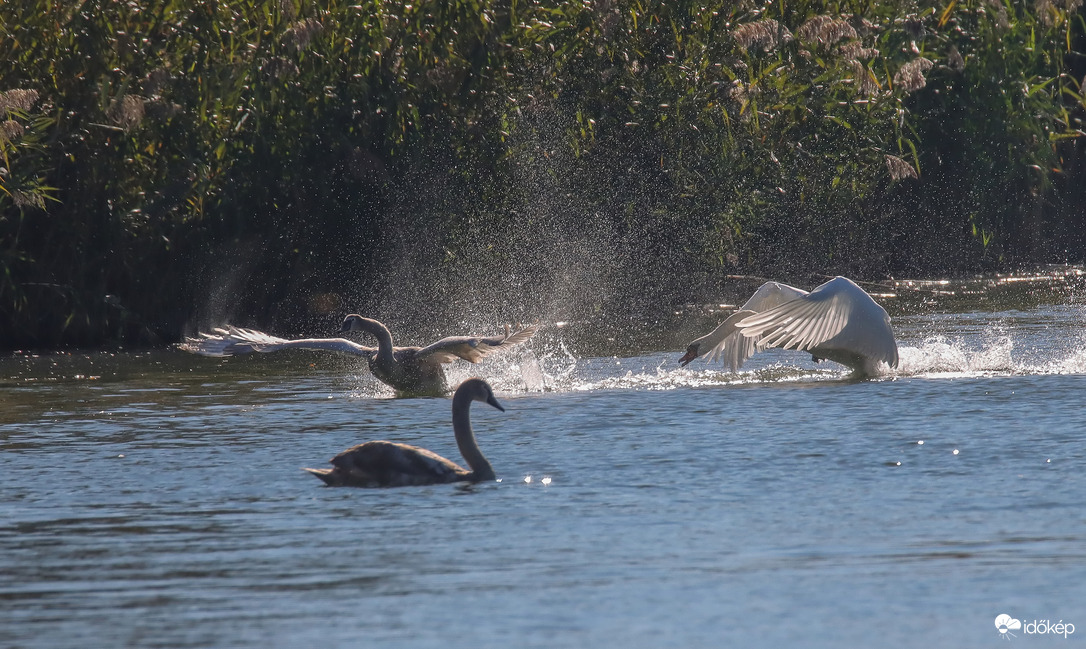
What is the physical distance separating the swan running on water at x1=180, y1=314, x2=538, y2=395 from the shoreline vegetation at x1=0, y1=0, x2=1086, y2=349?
420 centimetres

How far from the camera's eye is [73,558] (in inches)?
291

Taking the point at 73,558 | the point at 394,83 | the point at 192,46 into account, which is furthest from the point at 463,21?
the point at 73,558

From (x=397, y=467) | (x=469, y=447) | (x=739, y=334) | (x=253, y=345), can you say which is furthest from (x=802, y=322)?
(x=397, y=467)

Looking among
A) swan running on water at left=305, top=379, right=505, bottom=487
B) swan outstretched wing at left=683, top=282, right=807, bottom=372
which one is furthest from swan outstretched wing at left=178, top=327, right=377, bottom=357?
swan running on water at left=305, top=379, right=505, bottom=487

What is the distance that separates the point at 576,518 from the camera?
8.05 m

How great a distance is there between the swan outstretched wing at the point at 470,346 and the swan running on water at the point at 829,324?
1.94 metres

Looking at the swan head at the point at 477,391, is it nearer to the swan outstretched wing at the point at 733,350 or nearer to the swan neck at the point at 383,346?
the swan neck at the point at 383,346

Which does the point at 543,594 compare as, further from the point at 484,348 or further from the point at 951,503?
the point at 484,348

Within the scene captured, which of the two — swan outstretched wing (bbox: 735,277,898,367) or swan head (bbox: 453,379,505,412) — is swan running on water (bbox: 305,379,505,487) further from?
swan outstretched wing (bbox: 735,277,898,367)

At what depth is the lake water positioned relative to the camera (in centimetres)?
607

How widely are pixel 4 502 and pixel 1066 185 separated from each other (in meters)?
22.4

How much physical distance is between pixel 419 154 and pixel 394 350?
19.2 feet

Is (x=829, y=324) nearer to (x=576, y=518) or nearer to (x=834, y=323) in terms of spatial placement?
(x=834, y=323)

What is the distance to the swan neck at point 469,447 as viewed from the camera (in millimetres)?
9266
